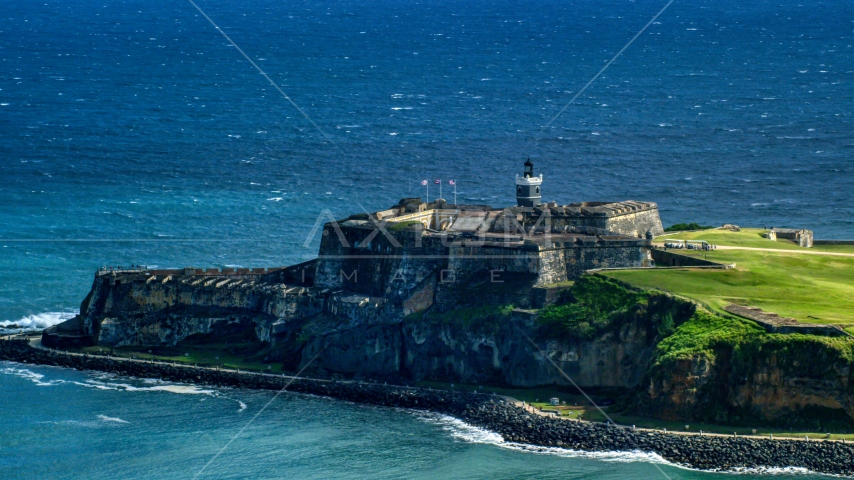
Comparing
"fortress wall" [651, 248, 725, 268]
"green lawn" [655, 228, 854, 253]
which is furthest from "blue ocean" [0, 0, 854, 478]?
"green lawn" [655, 228, 854, 253]

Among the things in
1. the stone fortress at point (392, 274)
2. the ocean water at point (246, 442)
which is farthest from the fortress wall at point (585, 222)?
the ocean water at point (246, 442)

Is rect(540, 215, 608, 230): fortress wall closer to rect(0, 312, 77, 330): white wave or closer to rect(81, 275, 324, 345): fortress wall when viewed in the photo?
rect(81, 275, 324, 345): fortress wall

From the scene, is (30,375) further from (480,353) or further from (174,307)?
(480,353)

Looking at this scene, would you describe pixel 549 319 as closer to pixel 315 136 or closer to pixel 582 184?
pixel 582 184

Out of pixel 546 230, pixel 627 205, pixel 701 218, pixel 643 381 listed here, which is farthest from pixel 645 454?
pixel 701 218

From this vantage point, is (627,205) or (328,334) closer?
(328,334)

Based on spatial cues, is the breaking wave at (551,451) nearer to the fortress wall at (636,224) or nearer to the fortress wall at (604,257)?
the fortress wall at (604,257)
